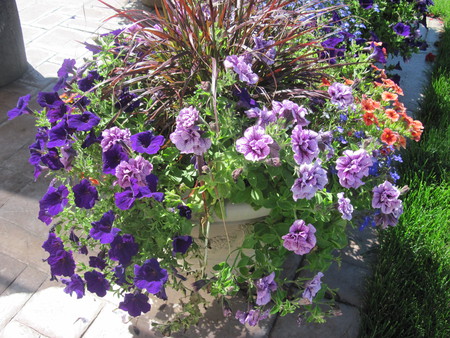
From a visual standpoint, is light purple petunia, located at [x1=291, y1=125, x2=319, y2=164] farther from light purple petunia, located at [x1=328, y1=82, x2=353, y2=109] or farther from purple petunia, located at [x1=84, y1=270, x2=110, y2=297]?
purple petunia, located at [x1=84, y1=270, x2=110, y2=297]

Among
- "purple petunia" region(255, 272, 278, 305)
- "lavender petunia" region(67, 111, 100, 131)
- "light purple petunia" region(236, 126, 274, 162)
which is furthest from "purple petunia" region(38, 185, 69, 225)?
"purple petunia" region(255, 272, 278, 305)

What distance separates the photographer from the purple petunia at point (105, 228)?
1.54m

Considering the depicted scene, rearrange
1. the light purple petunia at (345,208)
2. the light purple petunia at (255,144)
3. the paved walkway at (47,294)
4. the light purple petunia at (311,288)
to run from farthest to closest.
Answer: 1. the paved walkway at (47,294)
2. the light purple petunia at (311,288)
3. the light purple petunia at (345,208)
4. the light purple petunia at (255,144)

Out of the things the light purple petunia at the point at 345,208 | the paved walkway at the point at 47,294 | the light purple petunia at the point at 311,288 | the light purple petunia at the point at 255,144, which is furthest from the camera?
the paved walkway at the point at 47,294

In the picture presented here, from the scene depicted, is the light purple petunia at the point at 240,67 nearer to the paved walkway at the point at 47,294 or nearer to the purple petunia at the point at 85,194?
the purple petunia at the point at 85,194

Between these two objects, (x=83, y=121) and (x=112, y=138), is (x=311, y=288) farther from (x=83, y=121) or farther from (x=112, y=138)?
(x=83, y=121)

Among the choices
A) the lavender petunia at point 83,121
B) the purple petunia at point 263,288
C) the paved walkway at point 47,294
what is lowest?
the paved walkway at point 47,294

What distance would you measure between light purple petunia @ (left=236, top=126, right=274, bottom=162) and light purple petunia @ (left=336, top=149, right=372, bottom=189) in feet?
0.89

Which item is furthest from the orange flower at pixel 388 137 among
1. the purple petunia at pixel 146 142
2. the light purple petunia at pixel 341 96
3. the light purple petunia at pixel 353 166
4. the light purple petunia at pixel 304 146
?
the purple petunia at pixel 146 142

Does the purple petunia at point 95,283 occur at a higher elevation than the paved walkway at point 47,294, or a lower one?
higher

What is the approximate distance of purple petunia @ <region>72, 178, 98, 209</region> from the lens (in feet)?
5.11

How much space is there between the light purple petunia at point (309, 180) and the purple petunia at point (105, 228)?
0.61 meters

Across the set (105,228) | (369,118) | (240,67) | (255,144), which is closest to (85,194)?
(105,228)

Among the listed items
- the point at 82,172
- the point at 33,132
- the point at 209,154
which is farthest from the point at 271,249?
A: the point at 33,132
